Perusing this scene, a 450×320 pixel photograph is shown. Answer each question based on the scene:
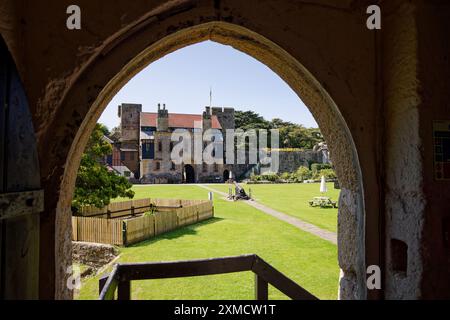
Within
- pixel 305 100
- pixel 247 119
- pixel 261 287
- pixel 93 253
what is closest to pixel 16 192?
pixel 261 287

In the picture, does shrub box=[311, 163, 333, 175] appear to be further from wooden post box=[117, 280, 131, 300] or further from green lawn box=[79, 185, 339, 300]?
wooden post box=[117, 280, 131, 300]

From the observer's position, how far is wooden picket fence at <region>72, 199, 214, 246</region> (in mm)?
10102

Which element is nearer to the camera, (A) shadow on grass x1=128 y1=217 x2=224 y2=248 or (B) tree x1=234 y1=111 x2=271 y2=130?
(A) shadow on grass x1=128 y1=217 x2=224 y2=248

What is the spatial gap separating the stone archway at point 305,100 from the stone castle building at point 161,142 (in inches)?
1440

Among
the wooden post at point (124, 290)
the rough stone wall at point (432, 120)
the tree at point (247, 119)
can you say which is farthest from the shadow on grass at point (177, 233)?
the tree at point (247, 119)

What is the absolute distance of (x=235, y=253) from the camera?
8180 millimetres

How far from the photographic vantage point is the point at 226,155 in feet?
137

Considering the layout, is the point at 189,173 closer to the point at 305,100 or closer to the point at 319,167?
the point at 319,167

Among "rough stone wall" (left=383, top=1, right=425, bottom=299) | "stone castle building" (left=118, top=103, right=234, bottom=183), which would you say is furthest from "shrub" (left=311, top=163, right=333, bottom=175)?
"rough stone wall" (left=383, top=1, right=425, bottom=299)

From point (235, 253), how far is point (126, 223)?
13.1 feet

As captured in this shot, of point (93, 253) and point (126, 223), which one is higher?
point (126, 223)

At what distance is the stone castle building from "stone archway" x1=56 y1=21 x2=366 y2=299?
120ft

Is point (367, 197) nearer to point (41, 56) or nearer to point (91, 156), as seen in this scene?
point (41, 56)
